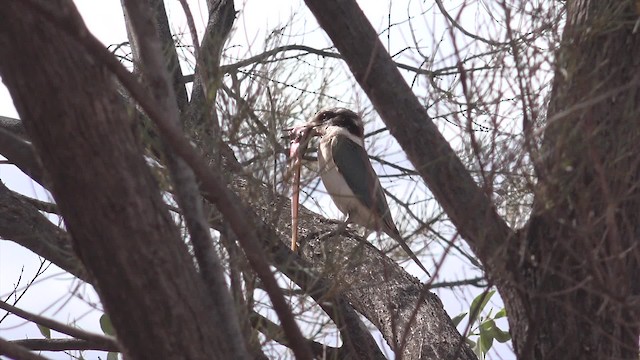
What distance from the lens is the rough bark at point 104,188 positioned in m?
1.58

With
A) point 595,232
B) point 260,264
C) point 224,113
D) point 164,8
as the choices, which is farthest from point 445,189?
point 164,8

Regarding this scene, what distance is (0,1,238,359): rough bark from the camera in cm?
158

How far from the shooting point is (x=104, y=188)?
157 centimetres

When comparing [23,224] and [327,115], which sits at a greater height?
[327,115]

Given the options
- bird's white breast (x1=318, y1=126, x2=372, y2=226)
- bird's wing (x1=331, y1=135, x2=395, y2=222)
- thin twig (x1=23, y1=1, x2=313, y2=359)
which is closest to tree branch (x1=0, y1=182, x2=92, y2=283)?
thin twig (x1=23, y1=1, x2=313, y2=359)

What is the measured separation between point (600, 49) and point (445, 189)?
1.57 feet

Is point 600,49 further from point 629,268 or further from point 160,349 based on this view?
point 160,349

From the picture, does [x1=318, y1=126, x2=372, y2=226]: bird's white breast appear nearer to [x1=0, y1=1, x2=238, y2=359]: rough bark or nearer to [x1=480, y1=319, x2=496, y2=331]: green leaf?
[x1=480, y1=319, x2=496, y2=331]: green leaf

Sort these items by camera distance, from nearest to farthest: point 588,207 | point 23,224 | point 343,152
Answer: point 588,207, point 23,224, point 343,152

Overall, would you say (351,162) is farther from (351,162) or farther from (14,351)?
(14,351)

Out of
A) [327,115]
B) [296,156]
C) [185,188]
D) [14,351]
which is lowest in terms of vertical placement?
[14,351]

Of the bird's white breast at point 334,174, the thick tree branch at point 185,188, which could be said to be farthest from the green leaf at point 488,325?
the thick tree branch at point 185,188

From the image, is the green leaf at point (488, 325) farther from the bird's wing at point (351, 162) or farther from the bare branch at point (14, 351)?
the bare branch at point (14, 351)

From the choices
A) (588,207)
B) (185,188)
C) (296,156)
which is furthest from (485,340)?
(185,188)
